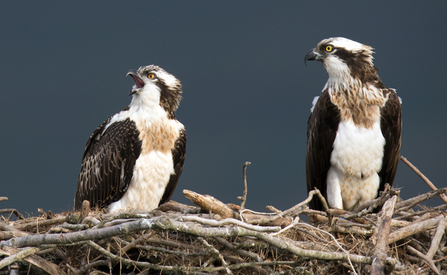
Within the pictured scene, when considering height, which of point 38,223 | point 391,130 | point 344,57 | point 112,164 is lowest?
point 38,223

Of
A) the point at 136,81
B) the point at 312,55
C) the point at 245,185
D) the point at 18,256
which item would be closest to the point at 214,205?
the point at 245,185

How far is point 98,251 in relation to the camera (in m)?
5.92

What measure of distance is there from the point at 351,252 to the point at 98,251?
2656 millimetres

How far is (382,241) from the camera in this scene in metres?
5.84

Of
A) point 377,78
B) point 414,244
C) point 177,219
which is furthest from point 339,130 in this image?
point 177,219

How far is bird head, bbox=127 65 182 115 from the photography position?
843 centimetres

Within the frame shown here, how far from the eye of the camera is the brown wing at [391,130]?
8.09m

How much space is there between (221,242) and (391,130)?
3603 millimetres

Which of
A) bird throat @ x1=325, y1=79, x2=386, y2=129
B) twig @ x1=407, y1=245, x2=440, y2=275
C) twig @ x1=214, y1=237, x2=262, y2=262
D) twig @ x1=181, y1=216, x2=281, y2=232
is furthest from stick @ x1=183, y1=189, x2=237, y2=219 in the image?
bird throat @ x1=325, y1=79, x2=386, y2=129

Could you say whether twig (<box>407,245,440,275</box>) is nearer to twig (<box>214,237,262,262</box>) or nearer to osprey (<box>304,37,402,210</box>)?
osprey (<box>304,37,402,210</box>)

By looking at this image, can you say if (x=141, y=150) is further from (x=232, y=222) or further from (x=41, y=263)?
(x=232, y=222)

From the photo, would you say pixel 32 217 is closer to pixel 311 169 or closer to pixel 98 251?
pixel 98 251

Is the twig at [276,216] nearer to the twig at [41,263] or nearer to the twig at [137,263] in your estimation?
the twig at [137,263]

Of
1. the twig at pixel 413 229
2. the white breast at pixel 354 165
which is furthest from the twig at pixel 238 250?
the white breast at pixel 354 165
